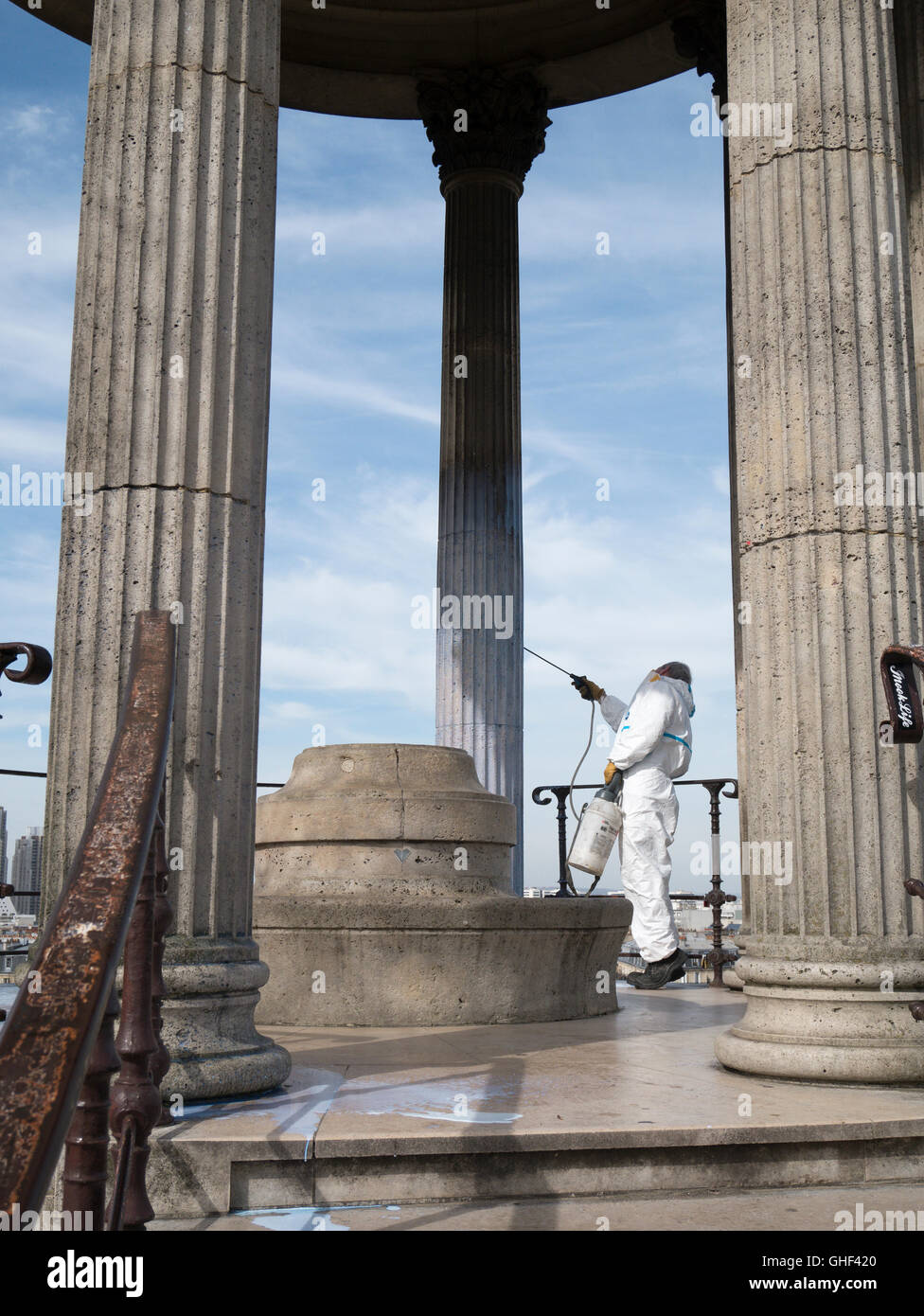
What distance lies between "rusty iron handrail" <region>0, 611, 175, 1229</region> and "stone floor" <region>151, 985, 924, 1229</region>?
3.28 ft

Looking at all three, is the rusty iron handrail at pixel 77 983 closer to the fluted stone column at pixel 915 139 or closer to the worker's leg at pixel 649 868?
the fluted stone column at pixel 915 139

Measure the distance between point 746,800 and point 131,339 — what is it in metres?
3.45

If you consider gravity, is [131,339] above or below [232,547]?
above

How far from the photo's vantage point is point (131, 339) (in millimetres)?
A: 5430

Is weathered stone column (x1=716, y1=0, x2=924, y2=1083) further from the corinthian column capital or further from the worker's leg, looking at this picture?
the corinthian column capital

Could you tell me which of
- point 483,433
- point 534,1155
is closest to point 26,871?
point 483,433

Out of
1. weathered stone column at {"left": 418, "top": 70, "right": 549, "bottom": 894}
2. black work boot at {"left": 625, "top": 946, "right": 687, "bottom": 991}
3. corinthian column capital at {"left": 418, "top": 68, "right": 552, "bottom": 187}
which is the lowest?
black work boot at {"left": 625, "top": 946, "right": 687, "bottom": 991}

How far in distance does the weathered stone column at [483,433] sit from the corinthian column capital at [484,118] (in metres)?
0.01

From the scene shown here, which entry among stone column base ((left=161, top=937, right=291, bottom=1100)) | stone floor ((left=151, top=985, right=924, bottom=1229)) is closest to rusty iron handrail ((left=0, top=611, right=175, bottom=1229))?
stone floor ((left=151, top=985, right=924, bottom=1229))

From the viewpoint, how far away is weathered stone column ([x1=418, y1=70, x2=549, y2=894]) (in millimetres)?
13656

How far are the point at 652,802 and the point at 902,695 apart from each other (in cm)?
512
